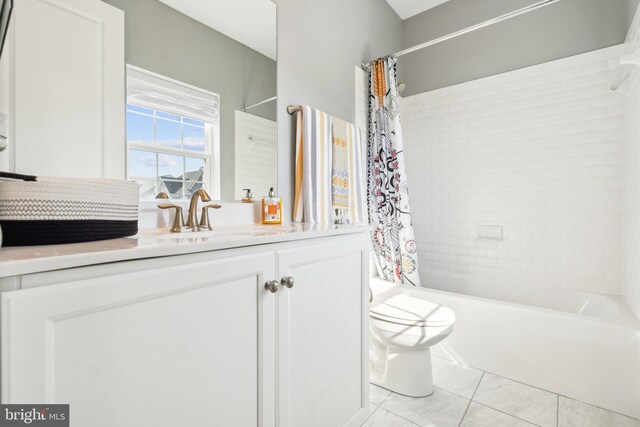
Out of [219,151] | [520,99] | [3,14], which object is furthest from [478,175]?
[3,14]

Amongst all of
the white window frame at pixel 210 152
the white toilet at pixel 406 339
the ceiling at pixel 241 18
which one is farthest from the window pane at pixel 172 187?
the white toilet at pixel 406 339

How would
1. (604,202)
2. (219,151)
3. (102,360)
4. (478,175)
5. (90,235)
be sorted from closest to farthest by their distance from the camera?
(102,360) → (90,235) → (219,151) → (604,202) → (478,175)

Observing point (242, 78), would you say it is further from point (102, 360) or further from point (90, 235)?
point (102, 360)

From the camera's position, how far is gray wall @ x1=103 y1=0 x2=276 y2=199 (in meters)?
1.12

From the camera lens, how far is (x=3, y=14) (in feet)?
2.59

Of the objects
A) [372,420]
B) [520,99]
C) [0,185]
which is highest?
[520,99]

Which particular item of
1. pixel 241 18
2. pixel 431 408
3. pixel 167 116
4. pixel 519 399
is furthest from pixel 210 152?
pixel 519 399

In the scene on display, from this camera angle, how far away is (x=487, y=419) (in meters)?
1.43

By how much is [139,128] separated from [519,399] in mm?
2092

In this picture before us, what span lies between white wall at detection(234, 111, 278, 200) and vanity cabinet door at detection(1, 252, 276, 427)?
67 centimetres

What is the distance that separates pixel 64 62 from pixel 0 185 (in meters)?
0.52

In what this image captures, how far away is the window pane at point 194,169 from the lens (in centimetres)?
125

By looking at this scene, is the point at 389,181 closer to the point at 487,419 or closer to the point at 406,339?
the point at 406,339

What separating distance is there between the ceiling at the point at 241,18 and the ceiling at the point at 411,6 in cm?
162
